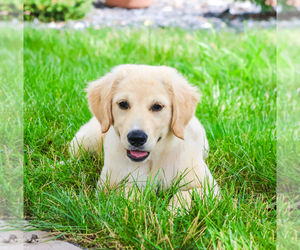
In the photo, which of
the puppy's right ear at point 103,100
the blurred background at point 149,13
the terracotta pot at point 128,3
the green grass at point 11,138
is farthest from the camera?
the terracotta pot at point 128,3

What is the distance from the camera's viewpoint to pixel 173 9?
12.6 m

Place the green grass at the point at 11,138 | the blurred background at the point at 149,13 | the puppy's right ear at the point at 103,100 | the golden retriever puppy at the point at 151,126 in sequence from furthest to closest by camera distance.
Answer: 1. the blurred background at the point at 149,13
2. the puppy's right ear at the point at 103,100
3. the golden retriever puppy at the point at 151,126
4. the green grass at the point at 11,138

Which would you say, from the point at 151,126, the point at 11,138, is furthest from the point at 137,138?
the point at 11,138

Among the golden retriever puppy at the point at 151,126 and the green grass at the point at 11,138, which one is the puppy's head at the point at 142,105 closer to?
the golden retriever puppy at the point at 151,126

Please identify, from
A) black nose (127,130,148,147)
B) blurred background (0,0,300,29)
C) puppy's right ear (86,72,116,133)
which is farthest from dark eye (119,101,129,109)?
blurred background (0,0,300,29)

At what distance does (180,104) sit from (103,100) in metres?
0.51

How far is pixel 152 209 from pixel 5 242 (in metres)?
0.83

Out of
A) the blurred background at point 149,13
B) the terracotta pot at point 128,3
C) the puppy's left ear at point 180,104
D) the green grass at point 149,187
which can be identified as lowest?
the green grass at point 149,187

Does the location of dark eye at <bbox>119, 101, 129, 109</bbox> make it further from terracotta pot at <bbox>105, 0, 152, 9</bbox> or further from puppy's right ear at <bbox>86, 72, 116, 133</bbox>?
terracotta pot at <bbox>105, 0, 152, 9</bbox>

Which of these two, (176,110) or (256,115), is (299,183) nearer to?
(176,110)

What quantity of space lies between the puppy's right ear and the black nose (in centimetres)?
32

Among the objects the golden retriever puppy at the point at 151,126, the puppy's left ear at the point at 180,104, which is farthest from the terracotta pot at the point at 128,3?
the puppy's left ear at the point at 180,104

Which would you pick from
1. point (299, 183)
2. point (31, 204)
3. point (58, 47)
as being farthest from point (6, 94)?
point (58, 47)

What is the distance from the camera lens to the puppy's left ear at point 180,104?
2.45 m
